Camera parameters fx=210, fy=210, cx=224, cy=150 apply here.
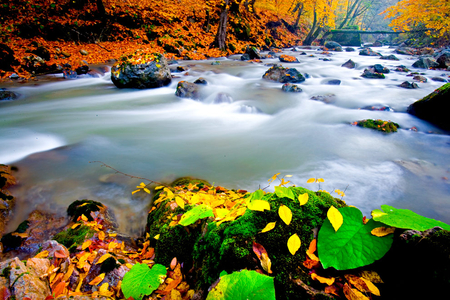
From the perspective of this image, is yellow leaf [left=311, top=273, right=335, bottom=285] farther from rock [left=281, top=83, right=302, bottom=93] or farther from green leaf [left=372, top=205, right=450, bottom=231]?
rock [left=281, top=83, right=302, bottom=93]

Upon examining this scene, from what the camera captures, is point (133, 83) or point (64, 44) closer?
point (133, 83)

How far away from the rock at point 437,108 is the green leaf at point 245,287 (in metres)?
8.35

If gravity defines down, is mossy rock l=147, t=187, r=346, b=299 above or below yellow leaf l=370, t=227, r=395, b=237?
below

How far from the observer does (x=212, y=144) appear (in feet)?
19.2

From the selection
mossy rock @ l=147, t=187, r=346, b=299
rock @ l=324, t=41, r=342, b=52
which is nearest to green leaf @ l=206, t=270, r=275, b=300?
mossy rock @ l=147, t=187, r=346, b=299

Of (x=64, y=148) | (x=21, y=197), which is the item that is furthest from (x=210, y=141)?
(x=21, y=197)

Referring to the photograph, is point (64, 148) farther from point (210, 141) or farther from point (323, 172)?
point (323, 172)

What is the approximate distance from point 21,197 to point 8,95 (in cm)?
701

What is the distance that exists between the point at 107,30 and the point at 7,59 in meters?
6.06

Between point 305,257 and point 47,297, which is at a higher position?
point 305,257

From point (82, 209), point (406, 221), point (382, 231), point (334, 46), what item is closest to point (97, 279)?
point (82, 209)

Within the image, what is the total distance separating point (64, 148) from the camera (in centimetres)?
499

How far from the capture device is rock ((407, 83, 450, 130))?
20.3 ft

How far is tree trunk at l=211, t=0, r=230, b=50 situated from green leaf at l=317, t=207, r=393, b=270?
1732cm
